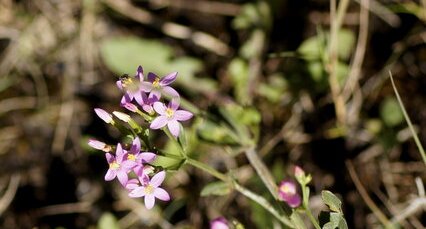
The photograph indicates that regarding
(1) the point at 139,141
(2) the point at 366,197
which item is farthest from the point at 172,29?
(1) the point at 139,141

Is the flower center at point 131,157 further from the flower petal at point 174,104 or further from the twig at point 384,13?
the twig at point 384,13

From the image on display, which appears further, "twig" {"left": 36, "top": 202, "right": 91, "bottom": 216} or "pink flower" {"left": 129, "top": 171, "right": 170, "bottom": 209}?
"twig" {"left": 36, "top": 202, "right": 91, "bottom": 216}

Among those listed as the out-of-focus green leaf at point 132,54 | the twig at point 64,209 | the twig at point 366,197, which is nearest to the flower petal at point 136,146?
the twig at point 366,197

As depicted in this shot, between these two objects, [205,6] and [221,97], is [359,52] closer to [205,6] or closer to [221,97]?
[221,97]

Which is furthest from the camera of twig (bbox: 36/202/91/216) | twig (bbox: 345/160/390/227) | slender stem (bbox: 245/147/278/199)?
twig (bbox: 36/202/91/216)

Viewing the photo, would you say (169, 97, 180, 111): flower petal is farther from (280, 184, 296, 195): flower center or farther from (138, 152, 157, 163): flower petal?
(280, 184, 296, 195): flower center

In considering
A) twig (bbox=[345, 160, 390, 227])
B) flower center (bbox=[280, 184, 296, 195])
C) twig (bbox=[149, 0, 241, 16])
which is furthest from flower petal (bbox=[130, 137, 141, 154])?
twig (bbox=[149, 0, 241, 16])
